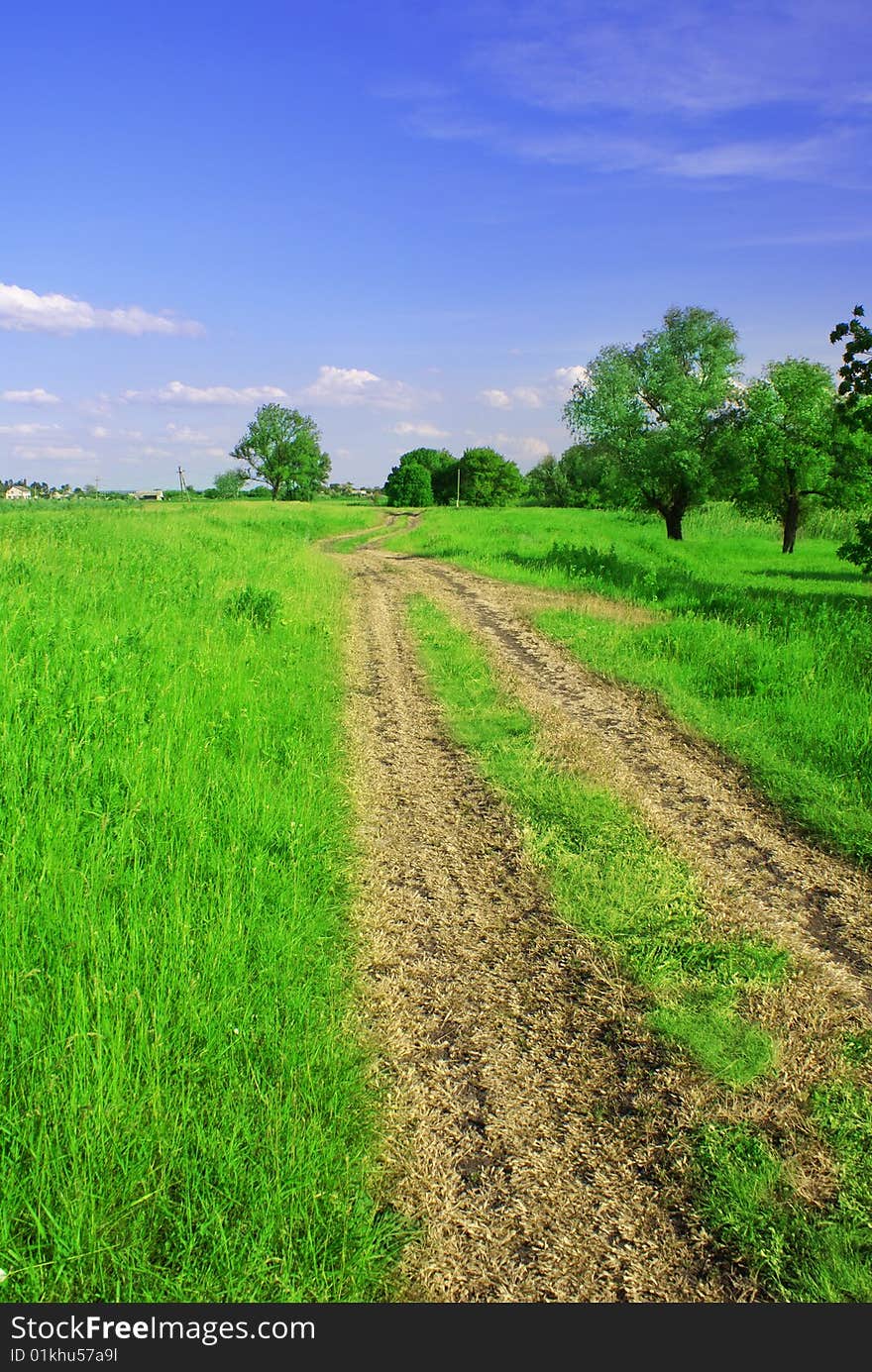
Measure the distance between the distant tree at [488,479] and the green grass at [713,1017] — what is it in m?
99.3

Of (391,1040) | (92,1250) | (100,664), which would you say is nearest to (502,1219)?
(391,1040)

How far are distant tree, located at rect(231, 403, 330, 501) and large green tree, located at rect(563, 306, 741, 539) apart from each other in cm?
8116

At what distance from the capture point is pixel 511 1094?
3188mm

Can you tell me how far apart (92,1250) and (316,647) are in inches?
357

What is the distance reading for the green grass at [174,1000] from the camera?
2.45 metres

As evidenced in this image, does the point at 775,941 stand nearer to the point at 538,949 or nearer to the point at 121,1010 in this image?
the point at 538,949

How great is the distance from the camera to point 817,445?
3403cm

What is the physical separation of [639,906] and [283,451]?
110 meters

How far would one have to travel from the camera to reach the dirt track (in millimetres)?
2504

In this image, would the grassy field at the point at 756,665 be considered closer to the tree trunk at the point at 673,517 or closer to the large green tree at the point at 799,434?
the tree trunk at the point at 673,517

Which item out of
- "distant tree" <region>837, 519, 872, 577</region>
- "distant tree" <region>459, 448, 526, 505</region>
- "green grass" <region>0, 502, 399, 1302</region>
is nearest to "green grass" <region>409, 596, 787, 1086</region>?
"green grass" <region>0, 502, 399, 1302</region>

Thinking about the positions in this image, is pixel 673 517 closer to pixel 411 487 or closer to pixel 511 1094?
pixel 511 1094

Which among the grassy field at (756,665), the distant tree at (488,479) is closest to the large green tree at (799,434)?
the grassy field at (756,665)

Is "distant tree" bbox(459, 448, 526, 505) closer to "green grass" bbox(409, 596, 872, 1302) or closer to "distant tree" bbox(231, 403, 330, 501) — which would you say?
"distant tree" bbox(231, 403, 330, 501)
